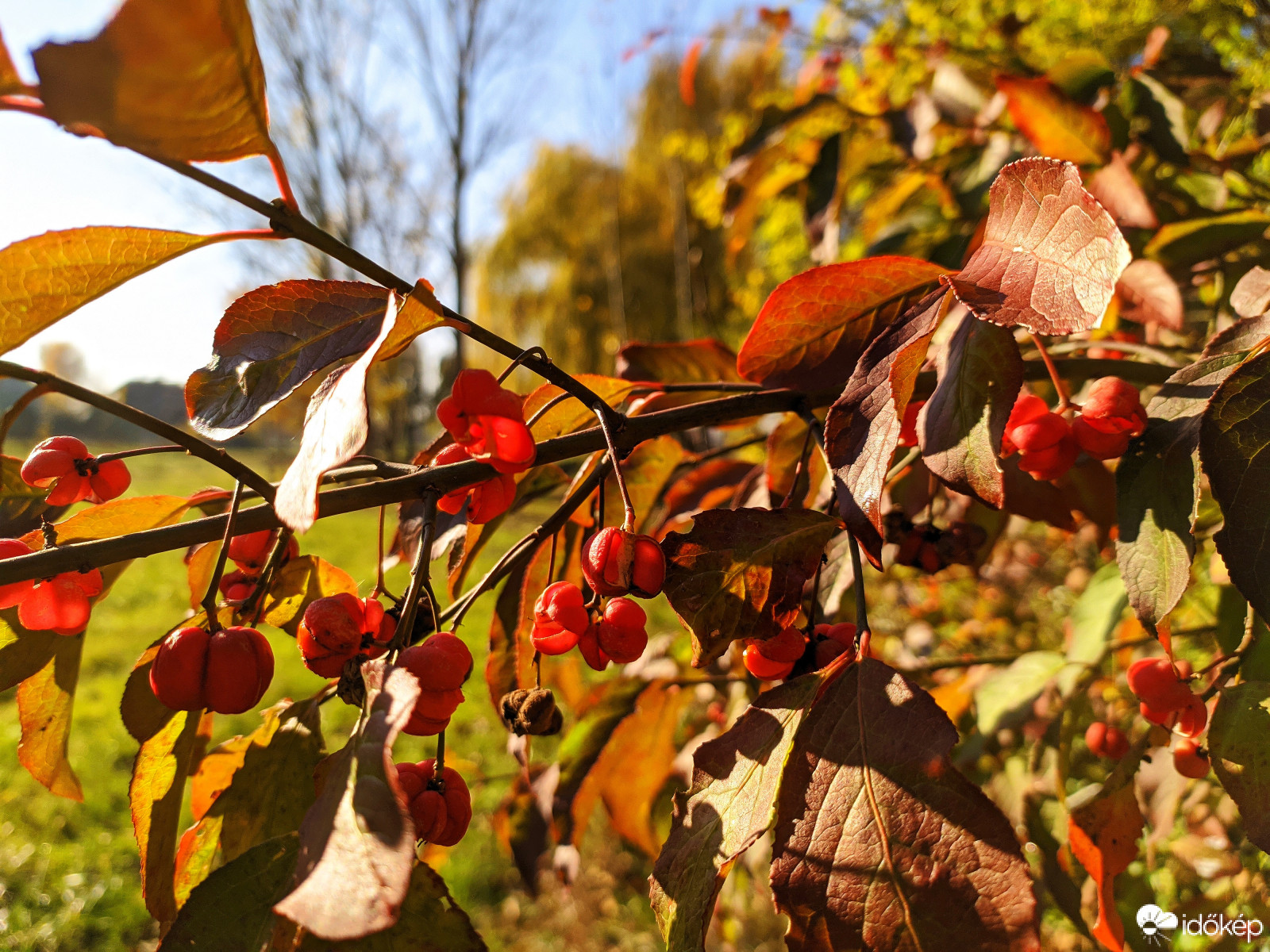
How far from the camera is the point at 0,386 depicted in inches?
24.1

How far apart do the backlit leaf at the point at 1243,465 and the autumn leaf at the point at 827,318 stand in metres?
0.22

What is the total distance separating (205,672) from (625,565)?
0.29m

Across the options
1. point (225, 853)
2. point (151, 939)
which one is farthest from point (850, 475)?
point (151, 939)

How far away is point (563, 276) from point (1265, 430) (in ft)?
47.1

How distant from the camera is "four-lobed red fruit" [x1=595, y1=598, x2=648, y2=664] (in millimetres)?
538

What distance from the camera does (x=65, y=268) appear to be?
47cm

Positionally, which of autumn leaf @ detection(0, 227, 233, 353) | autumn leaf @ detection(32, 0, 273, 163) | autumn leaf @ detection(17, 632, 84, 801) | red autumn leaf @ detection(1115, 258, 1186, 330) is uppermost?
autumn leaf @ detection(32, 0, 273, 163)

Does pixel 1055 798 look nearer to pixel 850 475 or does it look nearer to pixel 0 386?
pixel 850 475

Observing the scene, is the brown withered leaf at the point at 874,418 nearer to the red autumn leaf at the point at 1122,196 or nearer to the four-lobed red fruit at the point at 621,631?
the four-lobed red fruit at the point at 621,631

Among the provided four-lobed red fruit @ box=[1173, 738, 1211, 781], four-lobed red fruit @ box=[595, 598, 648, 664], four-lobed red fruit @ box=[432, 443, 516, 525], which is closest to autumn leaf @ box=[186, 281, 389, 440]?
four-lobed red fruit @ box=[432, 443, 516, 525]

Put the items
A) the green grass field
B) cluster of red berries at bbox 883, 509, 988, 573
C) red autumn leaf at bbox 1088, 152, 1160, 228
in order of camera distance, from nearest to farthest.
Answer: cluster of red berries at bbox 883, 509, 988, 573, red autumn leaf at bbox 1088, 152, 1160, 228, the green grass field

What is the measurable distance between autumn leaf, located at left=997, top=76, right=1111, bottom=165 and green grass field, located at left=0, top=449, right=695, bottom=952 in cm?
140

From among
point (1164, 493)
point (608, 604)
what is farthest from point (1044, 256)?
point (608, 604)

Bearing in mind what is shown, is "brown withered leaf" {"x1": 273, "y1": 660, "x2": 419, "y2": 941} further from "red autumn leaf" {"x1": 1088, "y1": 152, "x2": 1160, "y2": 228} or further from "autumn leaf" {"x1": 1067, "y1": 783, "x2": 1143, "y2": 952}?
"red autumn leaf" {"x1": 1088, "y1": 152, "x2": 1160, "y2": 228}
